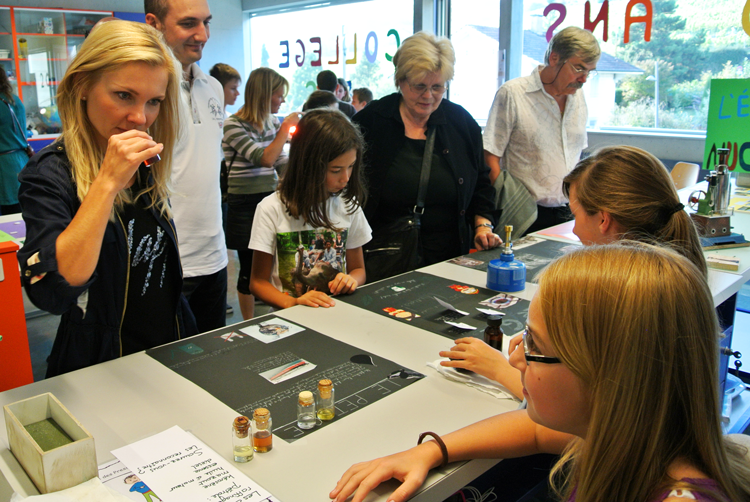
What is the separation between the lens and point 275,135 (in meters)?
3.60

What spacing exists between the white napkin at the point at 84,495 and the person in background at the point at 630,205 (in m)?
0.74

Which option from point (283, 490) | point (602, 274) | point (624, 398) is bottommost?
point (283, 490)

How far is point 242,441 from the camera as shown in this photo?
0.98 m

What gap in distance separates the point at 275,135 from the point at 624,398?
3140 mm

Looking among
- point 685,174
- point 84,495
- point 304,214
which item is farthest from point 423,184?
point 685,174

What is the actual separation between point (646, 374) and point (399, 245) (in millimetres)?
1585

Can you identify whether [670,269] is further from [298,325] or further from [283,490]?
[298,325]

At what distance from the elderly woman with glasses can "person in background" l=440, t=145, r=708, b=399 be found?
2.65 feet

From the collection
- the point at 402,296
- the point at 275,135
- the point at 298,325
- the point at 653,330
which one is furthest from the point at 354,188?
the point at 275,135

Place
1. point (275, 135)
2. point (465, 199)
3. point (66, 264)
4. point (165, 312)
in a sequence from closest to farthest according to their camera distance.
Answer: point (66, 264), point (165, 312), point (465, 199), point (275, 135)

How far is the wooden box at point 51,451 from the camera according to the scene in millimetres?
823

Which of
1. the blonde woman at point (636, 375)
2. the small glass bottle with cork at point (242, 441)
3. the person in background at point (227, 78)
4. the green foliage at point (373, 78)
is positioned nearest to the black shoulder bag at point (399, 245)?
the small glass bottle with cork at point (242, 441)

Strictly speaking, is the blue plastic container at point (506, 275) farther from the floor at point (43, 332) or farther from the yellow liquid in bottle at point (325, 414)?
the floor at point (43, 332)

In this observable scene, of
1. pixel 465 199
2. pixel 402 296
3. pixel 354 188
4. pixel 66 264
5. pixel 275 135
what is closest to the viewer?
pixel 66 264
